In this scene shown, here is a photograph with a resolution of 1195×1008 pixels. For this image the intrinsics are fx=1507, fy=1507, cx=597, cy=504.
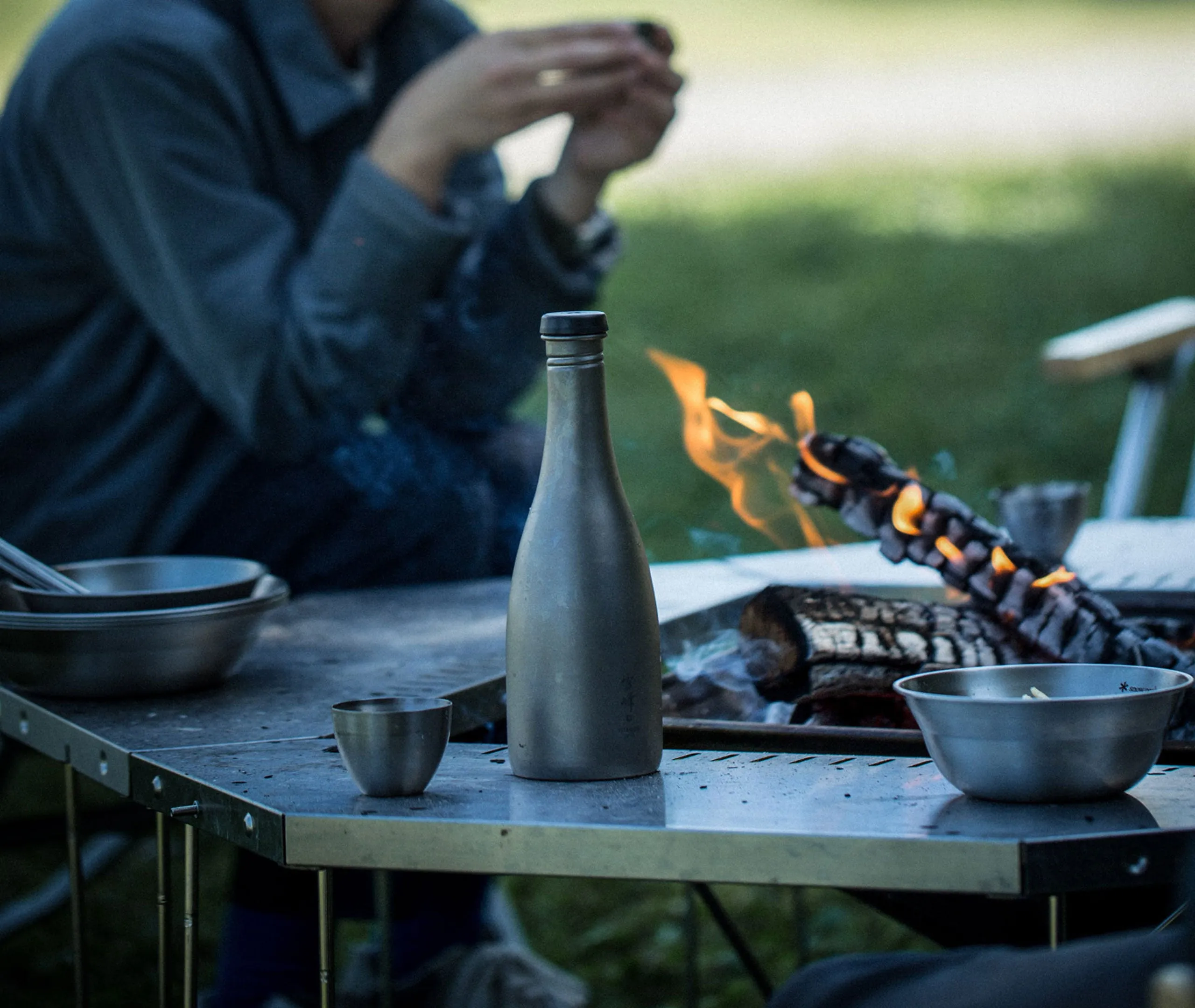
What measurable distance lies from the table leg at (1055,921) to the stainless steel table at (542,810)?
24 millimetres

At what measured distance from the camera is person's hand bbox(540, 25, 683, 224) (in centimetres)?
253

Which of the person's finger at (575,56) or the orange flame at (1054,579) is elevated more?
the person's finger at (575,56)

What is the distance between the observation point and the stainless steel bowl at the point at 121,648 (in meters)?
1.65

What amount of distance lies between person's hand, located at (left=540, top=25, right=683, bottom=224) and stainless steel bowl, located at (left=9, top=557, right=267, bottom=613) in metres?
1.08

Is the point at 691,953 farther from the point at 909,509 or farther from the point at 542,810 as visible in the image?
the point at 542,810

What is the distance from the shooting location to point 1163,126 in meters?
11.6

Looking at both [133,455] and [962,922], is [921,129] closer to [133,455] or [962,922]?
[133,455]

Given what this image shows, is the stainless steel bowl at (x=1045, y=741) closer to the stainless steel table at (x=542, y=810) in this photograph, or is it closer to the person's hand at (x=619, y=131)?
the stainless steel table at (x=542, y=810)

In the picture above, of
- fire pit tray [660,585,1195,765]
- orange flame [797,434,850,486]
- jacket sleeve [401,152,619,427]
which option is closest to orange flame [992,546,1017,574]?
orange flame [797,434,850,486]

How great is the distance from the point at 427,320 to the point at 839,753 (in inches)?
65.4

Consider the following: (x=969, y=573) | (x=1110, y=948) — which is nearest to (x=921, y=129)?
(x=969, y=573)

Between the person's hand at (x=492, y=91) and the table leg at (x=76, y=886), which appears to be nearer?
the table leg at (x=76, y=886)

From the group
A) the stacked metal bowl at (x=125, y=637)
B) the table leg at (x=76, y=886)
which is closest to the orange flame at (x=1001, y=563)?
the stacked metal bowl at (x=125, y=637)

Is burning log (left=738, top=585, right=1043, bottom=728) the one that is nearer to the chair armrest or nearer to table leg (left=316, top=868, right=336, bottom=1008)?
table leg (left=316, top=868, right=336, bottom=1008)
